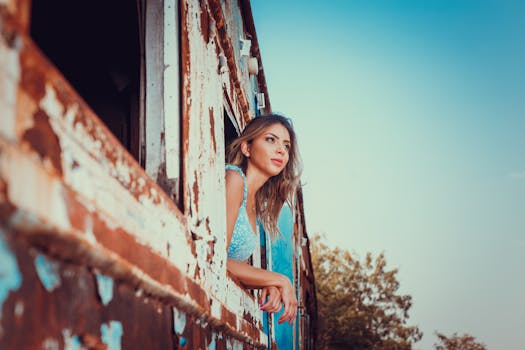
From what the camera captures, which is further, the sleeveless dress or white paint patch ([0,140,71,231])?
the sleeveless dress

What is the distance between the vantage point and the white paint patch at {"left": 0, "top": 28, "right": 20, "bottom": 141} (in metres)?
0.67

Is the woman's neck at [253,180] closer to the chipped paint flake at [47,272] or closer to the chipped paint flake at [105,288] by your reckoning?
the chipped paint flake at [105,288]

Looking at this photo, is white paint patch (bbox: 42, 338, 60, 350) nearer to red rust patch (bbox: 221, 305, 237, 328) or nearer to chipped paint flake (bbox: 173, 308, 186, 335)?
chipped paint flake (bbox: 173, 308, 186, 335)

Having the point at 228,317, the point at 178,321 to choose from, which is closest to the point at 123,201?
the point at 178,321

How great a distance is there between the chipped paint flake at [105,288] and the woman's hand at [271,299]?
187 cm

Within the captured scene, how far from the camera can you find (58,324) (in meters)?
0.82

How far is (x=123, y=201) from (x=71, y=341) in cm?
33

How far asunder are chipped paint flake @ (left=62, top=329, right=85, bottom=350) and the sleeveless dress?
2206 mm

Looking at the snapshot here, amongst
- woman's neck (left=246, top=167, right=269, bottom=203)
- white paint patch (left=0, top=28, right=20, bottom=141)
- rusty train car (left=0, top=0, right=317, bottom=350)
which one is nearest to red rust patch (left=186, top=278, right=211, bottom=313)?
rusty train car (left=0, top=0, right=317, bottom=350)

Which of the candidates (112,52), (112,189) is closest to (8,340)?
(112,189)

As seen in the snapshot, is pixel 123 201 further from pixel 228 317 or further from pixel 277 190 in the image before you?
pixel 277 190

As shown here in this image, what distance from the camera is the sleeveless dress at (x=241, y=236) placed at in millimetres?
3109

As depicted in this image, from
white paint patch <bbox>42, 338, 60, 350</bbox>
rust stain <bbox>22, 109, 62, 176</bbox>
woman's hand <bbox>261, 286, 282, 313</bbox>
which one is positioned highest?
woman's hand <bbox>261, 286, 282, 313</bbox>

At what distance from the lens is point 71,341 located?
862 mm
